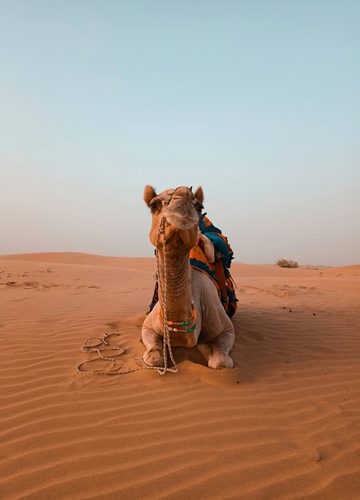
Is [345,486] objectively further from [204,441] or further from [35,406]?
[35,406]

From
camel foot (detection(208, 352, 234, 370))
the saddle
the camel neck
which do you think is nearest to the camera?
the camel neck

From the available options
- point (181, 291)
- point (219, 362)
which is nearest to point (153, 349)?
point (219, 362)

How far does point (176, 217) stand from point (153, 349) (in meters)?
1.64

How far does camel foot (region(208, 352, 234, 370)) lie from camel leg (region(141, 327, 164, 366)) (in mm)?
503

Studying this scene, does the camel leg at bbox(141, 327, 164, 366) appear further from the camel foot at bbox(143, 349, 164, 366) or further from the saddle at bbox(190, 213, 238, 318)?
the saddle at bbox(190, 213, 238, 318)

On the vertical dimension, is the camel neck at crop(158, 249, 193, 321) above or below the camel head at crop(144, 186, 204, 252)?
below

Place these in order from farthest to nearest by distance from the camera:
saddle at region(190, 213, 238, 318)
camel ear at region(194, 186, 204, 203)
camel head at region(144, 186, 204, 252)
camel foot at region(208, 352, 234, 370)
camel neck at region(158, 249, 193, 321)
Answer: saddle at region(190, 213, 238, 318) → camel foot at region(208, 352, 234, 370) → camel ear at region(194, 186, 204, 203) → camel neck at region(158, 249, 193, 321) → camel head at region(144, 186, 204, 252)

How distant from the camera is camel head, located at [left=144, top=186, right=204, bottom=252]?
269 cm

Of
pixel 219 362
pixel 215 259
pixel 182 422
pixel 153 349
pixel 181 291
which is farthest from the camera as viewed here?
pixel 215 259

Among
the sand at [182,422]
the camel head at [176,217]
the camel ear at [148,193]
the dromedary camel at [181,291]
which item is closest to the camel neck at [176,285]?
the dromedary camel at [181,291]

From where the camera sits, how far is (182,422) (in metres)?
2.66

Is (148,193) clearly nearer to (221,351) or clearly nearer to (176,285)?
(176,285)

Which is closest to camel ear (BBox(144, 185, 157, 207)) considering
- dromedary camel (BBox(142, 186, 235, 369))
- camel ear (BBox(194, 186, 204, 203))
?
dromedary camel (BBox(142, 186, 235, 369))

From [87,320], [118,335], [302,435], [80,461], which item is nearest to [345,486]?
[302,435]
